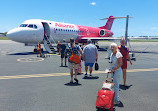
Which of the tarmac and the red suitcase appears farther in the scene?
the tarmac

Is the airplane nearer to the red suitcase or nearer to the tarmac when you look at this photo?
the tarmac

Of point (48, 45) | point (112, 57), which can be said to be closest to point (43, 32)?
point (48, 45)

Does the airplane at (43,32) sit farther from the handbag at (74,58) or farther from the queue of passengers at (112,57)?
the handbag at (74,58)

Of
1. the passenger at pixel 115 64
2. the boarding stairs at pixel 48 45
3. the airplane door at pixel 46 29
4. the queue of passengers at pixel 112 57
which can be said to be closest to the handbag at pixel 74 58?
the queue of passengers at pixel 112 57

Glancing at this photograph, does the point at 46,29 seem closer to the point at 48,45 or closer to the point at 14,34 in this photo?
the point at 48,45

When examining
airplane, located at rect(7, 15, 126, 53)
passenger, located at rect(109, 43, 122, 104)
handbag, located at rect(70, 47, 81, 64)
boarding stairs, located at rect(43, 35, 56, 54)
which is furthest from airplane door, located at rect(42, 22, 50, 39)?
passenger, located at rect(109, 43, 122, 104)

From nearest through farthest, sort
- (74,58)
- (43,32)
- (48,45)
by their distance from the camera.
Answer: (74,58)
(43,32)
(48,45)

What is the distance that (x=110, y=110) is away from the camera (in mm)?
3850

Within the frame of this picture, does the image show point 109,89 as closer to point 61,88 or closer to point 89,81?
point 61,88

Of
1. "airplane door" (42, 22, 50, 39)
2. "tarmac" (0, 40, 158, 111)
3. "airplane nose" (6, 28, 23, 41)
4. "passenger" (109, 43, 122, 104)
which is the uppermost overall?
"airplane door" (42, 22, 50, 39)

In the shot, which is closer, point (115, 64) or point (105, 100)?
point (105, 100)

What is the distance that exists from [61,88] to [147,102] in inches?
121

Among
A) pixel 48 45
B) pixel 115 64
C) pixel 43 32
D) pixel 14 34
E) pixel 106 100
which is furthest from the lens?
pixel 48 45

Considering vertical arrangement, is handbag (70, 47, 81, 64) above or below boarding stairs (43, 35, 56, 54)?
below
